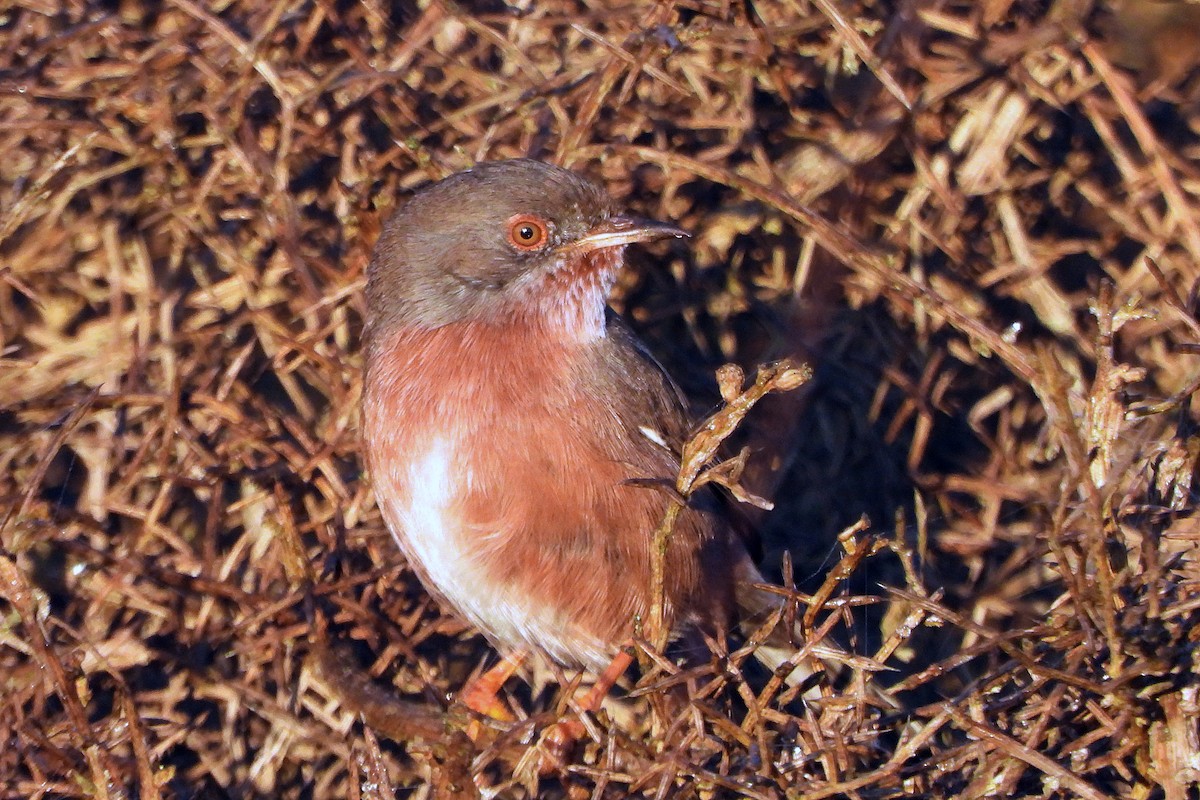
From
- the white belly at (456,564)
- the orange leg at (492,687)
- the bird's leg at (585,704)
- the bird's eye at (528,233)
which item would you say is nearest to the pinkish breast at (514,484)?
the white belly at (456,564)

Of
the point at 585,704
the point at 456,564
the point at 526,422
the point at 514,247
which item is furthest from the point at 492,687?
the point at 514,247

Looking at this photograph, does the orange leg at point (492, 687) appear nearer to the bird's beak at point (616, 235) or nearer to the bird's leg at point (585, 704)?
the bird's leg at point (585, 704)

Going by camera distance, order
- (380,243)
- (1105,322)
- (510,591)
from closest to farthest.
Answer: (1105,322)
(510,591)
(380,243)

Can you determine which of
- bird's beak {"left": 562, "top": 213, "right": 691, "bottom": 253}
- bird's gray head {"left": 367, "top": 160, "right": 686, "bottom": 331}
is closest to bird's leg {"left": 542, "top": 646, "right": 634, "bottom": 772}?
bird's gray head {"left": 367, "top": 160, "right": 686, "bottom": 331}

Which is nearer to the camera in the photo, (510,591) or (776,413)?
(510,591)

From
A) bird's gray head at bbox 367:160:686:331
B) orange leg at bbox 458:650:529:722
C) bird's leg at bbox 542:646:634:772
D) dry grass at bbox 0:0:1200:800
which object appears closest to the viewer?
bird's leg at bbox 542:646:634:772

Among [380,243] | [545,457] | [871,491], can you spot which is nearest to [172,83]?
[380,243]

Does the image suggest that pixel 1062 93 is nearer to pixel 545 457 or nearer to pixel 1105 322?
pixel 1105 322

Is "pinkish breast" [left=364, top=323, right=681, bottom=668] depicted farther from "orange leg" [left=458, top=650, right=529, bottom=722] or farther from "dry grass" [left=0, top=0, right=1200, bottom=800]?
"orange leg" [left=458, top=650, right=529, bottom=722]
